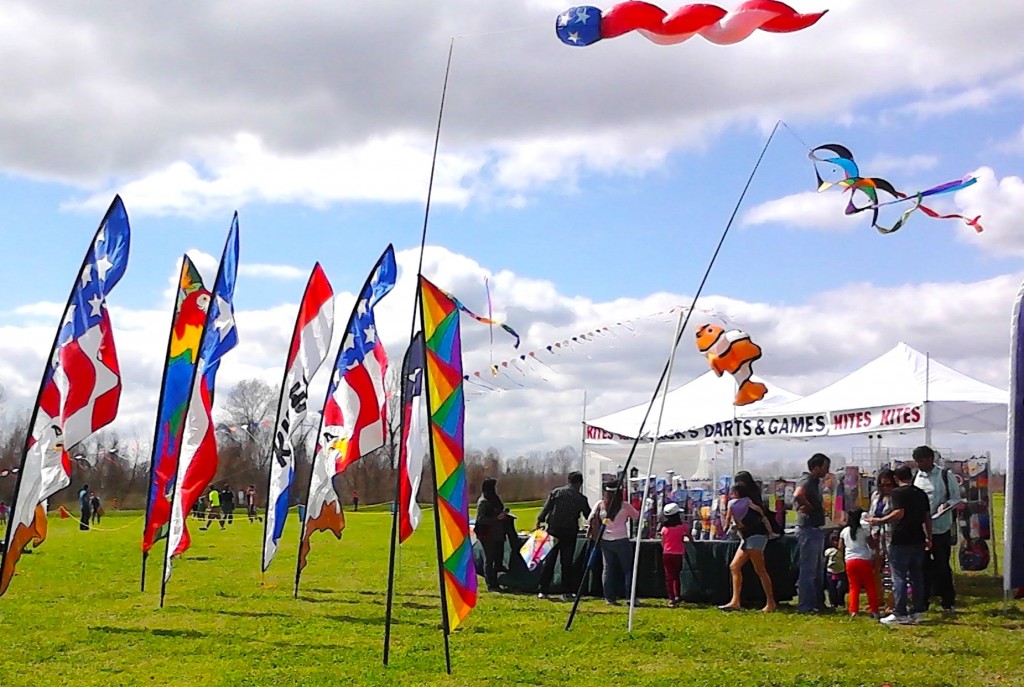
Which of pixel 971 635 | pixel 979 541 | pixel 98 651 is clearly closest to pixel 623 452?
pixel 979 541

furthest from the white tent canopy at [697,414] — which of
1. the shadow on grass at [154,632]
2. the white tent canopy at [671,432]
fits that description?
the shadow on grass at [154,632]

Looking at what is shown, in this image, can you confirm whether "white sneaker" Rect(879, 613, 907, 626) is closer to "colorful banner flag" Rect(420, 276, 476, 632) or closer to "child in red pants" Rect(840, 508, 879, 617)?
"child in red pants" Rect(840, 508, 879, 617)

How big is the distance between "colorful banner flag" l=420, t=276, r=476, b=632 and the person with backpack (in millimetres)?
5642

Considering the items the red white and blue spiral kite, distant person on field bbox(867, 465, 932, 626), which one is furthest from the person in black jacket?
the red white and blue spiral kite

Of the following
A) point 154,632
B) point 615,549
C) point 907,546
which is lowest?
point 154,632

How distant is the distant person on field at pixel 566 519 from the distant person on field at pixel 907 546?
3177 millimetres

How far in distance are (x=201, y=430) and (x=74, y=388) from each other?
56.9 inches

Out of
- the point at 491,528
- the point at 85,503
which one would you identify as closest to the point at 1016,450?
the point at 491,528

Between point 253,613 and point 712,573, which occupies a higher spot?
point 712,573

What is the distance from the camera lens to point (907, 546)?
994 cm

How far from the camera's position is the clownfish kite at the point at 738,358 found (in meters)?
10.5

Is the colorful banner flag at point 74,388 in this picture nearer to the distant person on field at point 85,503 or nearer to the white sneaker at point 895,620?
the white sneaker at point 895,620

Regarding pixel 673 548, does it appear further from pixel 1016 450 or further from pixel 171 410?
pixel 171 410

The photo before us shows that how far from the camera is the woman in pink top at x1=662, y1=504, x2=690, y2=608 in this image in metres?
11.5
